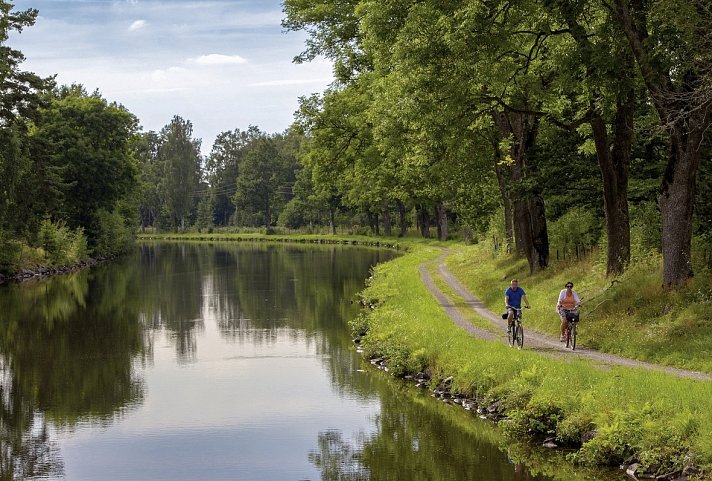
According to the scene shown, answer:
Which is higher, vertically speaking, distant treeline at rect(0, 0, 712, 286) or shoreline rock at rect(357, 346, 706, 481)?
distant treeline at rect(0, 0, 712, 286)

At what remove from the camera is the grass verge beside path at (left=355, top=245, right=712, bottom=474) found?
14445mm

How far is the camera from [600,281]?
27.3 metres

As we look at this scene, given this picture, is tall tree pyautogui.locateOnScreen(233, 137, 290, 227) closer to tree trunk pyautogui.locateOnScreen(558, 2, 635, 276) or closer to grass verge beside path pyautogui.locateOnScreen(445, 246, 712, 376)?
grass verge beside path pyautogui.locateOnScreen(445, 246, 712, 376)

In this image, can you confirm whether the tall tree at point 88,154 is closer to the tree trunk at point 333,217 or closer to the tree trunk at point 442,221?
the tree trunk at point 442,221

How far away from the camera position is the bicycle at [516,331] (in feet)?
75.5

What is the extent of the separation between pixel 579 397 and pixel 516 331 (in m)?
6.11

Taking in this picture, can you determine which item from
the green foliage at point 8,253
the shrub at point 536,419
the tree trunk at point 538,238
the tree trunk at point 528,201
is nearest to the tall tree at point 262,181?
the green foliage at point 8,253

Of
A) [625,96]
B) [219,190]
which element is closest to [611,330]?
[625,96]

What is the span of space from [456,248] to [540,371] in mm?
56009

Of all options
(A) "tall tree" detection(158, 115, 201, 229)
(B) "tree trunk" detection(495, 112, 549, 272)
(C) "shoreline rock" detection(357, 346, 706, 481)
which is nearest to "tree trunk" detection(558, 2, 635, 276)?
(B) "tree trunk" detection(495, 112, 549, 272)

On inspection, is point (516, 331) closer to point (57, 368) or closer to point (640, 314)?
point (640, 314)

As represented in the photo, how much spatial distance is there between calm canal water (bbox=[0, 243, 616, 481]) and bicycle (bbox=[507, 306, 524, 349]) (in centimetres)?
305

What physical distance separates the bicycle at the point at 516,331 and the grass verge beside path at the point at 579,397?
488 mm

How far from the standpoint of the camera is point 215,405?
872 inches
